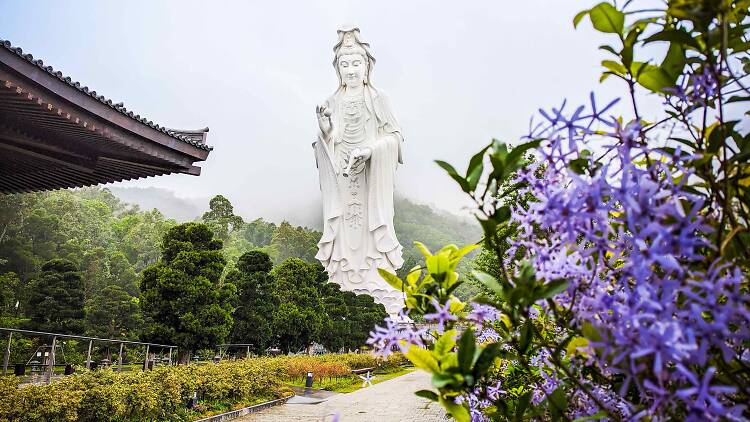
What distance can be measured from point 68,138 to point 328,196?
21790 mm

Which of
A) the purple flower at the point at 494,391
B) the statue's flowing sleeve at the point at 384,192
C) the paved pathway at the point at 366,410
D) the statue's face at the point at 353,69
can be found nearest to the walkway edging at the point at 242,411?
the paved pathway at the point at 366,410

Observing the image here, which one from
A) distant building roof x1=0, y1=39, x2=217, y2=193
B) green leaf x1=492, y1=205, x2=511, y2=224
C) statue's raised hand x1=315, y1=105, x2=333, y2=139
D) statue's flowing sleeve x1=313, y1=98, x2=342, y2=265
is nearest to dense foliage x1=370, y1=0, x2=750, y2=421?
green leaf x1=492, y1=205, x2=511, y2=224

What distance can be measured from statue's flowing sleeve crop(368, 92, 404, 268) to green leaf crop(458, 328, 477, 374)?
25.0m

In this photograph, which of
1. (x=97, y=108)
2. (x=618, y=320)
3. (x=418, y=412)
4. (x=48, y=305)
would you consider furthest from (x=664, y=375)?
(x=48, y=305)

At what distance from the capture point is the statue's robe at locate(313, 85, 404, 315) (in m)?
26.0

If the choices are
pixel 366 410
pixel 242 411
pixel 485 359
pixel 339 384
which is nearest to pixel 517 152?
pixel 485 359

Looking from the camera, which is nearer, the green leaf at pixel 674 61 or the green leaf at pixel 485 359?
the green leaf at pixel 485 359

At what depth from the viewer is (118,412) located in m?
6.03

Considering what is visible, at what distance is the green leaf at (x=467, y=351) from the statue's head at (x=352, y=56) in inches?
1071

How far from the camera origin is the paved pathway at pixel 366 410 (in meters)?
8.38

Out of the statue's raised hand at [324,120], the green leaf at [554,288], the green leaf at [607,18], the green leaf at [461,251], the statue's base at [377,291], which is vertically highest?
the statue's raised hand at [324,120]

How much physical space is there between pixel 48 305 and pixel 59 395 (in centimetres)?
1039

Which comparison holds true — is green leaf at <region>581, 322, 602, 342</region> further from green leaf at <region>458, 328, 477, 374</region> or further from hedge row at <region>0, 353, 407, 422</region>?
hedge row at <region>0, 353, 407, 422</region>

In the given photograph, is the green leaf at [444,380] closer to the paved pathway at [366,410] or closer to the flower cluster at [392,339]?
the flower cluster at [392,339]
